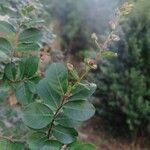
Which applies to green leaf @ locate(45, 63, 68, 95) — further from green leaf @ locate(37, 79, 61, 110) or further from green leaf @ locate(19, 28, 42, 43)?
green leaf @ locate(19, 28, 42, 43)

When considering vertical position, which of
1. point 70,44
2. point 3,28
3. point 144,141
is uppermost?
point 3,28

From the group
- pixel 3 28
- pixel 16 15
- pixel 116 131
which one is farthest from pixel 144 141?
pixel 3 28

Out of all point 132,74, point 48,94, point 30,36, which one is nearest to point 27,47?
point 30,36

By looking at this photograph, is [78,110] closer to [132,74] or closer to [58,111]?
[58,111]

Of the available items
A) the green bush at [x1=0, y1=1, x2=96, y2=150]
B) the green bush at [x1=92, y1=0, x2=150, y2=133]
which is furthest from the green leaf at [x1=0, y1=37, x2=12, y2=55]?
the green bush at [x1=92, y1=0, x2=150, y2=133]

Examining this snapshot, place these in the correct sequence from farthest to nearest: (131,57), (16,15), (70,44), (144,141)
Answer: (70,44)
(144,141)
(131,57)
(16,15)

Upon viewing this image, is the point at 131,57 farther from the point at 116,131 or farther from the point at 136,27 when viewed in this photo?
the point at 116,131
